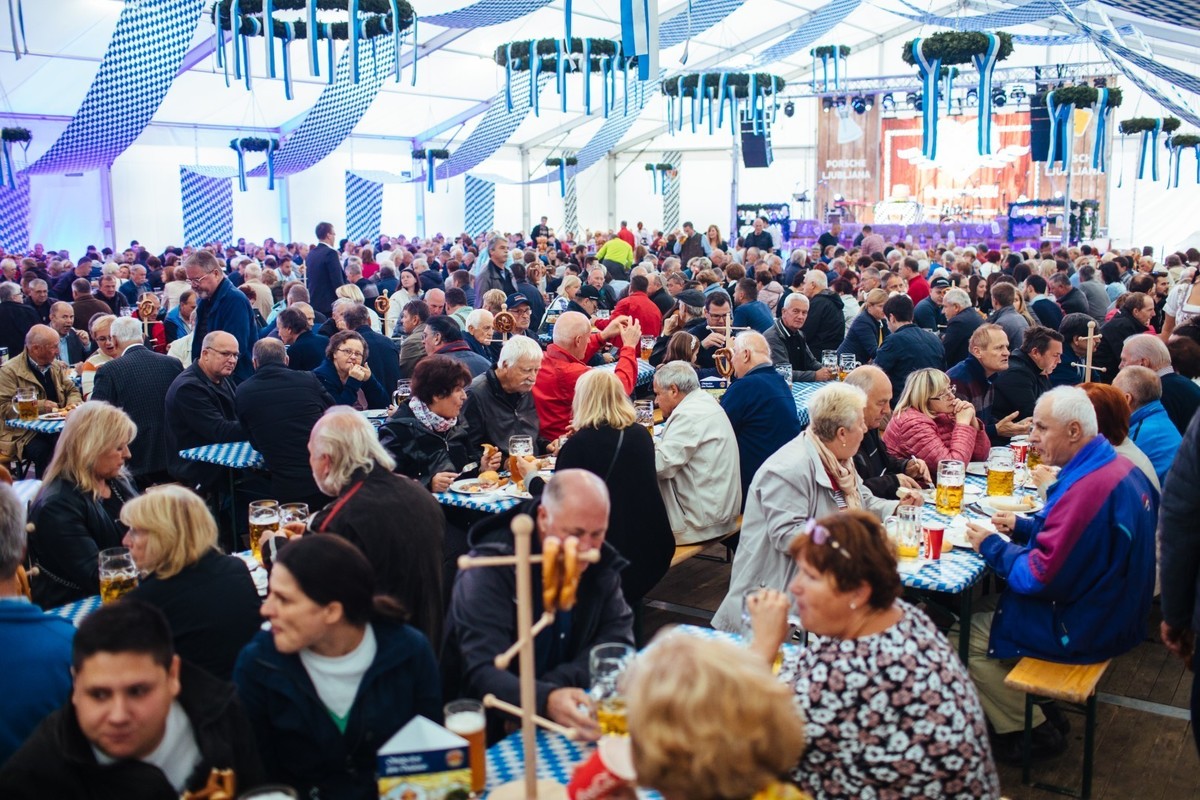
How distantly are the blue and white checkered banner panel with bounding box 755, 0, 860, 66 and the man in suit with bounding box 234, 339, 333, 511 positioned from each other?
15086mm

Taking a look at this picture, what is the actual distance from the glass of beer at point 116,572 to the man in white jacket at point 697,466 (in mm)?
2048

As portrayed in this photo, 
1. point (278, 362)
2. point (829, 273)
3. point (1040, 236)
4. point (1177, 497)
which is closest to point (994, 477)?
point (1177, 497)

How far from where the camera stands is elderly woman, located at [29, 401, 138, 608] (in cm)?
317

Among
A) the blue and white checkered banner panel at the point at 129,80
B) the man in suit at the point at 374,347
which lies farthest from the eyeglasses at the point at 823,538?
the blue and white checkered banner panel at the point at 129,80

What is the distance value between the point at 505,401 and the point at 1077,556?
96.4 inches

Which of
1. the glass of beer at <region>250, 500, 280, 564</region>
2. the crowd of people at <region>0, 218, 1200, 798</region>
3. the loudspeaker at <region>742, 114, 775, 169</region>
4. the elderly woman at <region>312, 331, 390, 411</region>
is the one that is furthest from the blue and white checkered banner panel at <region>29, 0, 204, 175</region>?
the loudspeaker at <region>742, 114, 775, 169</region>

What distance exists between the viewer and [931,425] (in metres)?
4.39

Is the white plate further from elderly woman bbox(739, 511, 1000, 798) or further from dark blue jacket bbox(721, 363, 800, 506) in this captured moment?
elderly woman bbox(739, 511, 1000, 798)

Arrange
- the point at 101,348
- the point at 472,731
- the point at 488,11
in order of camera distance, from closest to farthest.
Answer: the point at 472,731 → the point at 101,348 → the point at 488,11

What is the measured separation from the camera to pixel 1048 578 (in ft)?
10.2

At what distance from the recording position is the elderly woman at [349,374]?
17.7 feet

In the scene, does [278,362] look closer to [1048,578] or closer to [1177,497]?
[1048,578]

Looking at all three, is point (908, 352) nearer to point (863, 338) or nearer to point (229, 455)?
point (863, 338)

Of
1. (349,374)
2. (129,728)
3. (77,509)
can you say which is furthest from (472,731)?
(349,374)
